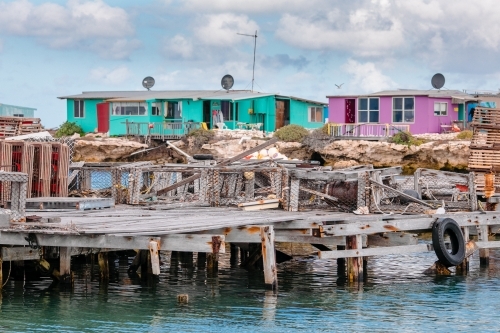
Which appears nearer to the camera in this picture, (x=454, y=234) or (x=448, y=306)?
(x=448, y=306)

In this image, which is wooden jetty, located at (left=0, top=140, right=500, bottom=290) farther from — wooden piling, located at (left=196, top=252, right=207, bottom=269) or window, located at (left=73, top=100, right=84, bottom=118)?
window, located at (left=73, top=100, right=84, bottom=118)

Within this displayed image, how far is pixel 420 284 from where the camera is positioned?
2144 centimetres

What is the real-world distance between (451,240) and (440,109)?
39.6 meters

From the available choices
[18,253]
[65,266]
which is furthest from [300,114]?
[18,253]

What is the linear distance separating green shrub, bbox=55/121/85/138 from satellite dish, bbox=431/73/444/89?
24585 millimetres

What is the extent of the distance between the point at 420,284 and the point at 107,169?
8114mm

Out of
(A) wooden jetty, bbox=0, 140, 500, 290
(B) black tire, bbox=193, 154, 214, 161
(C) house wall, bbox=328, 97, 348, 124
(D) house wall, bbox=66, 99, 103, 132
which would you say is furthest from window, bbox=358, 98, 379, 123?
(A) wooden jetty, bbox=0, 140, 500, 290

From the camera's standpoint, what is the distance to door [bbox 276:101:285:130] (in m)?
68.4

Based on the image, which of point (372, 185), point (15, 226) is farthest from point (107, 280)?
point (372, 185)

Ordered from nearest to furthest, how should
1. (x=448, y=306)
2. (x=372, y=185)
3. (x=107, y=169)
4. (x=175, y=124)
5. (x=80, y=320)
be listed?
1. (x=80, y=320)
2. (x=448, y=306)
3. (x=372, y=185)
4. (x=107, y=169)
5. (x=175, y=124)

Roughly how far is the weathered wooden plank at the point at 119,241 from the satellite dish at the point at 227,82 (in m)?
53.2

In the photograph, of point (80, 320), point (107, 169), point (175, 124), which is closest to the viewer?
point (80, 320)

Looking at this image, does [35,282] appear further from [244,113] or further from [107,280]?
[244,113]

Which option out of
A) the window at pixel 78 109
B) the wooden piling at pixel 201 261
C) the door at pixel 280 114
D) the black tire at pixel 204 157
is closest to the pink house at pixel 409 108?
the door at pixel 280 114
